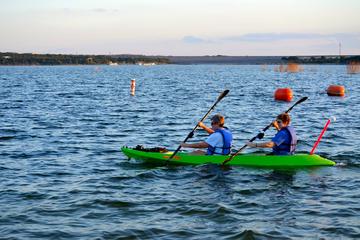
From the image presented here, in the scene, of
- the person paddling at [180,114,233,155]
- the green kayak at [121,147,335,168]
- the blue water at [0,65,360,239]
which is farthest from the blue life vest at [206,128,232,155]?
the blue water at [0,65,360,239]

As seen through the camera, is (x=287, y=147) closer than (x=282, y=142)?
No

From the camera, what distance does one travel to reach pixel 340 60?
18275 cm

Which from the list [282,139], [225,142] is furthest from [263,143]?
[225,142]

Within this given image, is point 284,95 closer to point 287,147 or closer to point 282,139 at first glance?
point 287,147

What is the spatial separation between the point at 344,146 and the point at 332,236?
8.87 m

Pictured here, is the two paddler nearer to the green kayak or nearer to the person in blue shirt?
the person in blue shirt

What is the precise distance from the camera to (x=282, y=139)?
13461 millimetres

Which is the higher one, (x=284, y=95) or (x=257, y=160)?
(x=284, y=95)

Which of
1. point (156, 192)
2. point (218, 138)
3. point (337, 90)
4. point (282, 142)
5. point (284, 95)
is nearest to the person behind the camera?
point (156, 192)

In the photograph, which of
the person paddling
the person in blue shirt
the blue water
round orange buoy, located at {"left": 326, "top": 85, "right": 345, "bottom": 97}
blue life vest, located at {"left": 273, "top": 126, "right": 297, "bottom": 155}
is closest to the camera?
the blue water

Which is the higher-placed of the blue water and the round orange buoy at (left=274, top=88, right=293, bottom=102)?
the round orange buoy at (left=274, top=88, right=293, bottom=102)

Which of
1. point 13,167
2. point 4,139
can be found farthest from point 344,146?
point 4,139

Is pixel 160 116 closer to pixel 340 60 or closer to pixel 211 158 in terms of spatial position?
pixel 211 158

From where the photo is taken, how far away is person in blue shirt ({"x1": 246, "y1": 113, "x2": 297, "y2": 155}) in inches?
522
